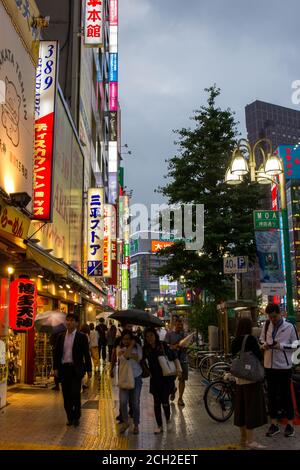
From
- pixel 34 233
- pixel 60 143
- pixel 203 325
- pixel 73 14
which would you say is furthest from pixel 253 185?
pixel 34 233

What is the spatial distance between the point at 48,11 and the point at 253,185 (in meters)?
13.3

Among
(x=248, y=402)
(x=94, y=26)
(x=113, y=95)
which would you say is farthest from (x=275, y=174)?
(x=113, y=95)

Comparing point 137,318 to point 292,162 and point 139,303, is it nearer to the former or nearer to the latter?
point 292,162

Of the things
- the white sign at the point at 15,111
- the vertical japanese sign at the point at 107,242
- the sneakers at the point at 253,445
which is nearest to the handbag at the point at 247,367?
the sneakers at the point at 253,445

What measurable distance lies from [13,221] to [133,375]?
3360 mm

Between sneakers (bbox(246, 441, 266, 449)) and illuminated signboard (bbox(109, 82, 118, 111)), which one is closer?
sneakers (bbox(246, 441, 266, 449))

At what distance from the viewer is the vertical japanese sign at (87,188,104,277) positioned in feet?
→ 80.2

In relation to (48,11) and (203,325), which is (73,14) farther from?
(203,325)

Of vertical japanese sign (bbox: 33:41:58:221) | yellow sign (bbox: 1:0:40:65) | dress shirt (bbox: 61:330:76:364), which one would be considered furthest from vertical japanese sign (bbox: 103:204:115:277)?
dress shirt (bbox: 61:330:76:364)

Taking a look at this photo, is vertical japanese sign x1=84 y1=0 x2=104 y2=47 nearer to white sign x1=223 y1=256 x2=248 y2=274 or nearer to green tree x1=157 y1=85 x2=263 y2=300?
green tree x1=157 y1=85 x2=263 y2=300

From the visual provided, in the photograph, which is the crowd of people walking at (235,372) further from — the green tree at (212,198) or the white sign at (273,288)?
the green tree at (212,198)

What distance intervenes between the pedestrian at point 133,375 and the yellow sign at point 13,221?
104 inches

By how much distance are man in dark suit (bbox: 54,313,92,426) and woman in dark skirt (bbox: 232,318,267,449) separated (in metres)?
2.97

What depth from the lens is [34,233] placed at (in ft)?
44.5
